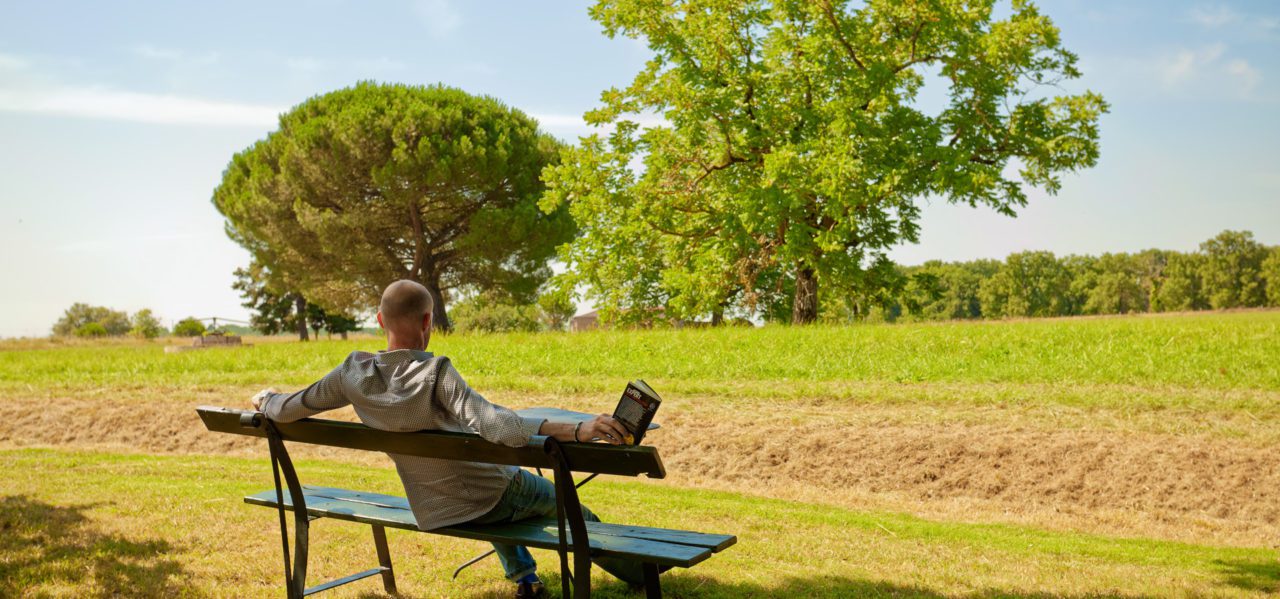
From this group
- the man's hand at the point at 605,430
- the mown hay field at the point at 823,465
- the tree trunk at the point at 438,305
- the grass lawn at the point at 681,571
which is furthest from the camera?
the tree trunk at the point at 438,305

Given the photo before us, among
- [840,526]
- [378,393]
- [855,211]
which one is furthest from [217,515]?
[855,211]

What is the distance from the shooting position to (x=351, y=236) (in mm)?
34188

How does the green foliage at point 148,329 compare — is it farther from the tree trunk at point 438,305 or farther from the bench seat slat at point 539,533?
the bench seat slat at point 539,533

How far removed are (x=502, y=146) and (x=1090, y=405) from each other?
26218mm

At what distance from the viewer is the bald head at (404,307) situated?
362 centimetres

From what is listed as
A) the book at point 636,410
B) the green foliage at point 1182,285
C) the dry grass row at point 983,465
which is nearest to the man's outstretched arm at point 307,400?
the book at point 636,410

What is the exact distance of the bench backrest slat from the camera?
121 inches

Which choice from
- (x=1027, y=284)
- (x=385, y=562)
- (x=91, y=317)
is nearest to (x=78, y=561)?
(x=385, y=562)

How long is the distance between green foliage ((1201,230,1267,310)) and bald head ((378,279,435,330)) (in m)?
65.6

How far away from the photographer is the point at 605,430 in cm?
318

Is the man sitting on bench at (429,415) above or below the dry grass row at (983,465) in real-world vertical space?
above

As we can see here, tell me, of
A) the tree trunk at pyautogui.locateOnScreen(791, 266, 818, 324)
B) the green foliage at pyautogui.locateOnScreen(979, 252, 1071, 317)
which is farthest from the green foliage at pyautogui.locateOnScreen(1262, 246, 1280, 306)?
the tree trunk at pyautogui.locateOnScreen(791, 266, 818, 324)

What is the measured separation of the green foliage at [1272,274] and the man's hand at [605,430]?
6228 cm

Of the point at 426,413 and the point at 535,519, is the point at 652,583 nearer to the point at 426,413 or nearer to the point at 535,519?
the point at 535,519
